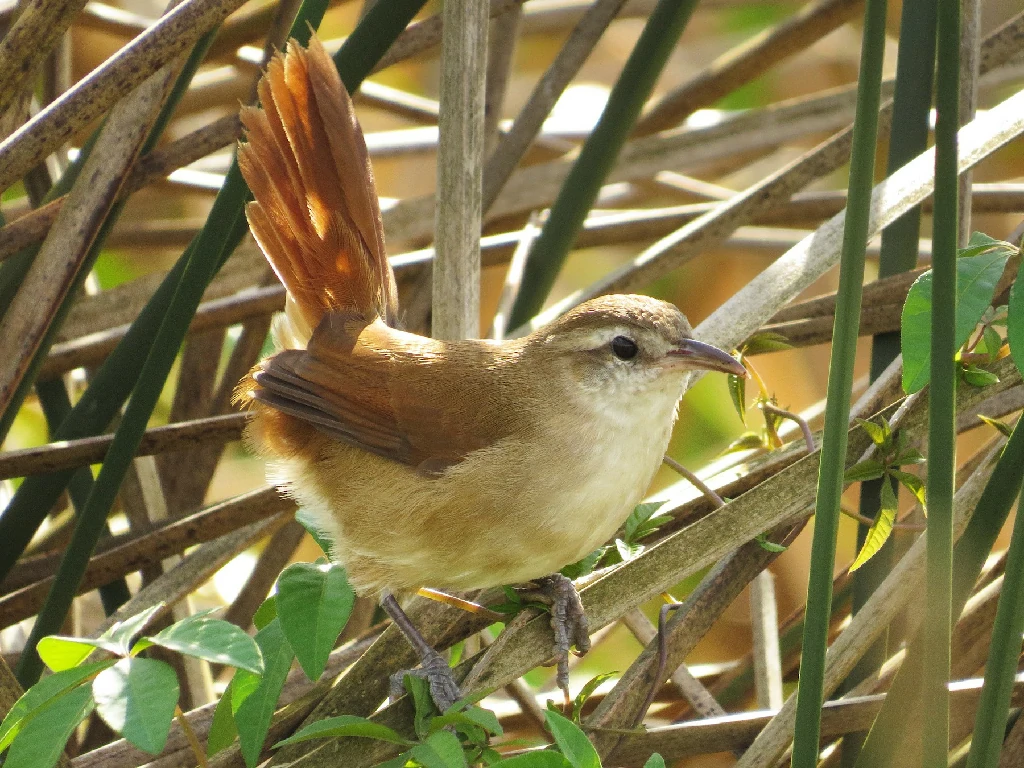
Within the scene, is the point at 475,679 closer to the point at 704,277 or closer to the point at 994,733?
the point at 994,733

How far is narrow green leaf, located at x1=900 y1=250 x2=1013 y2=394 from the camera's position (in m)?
1.34

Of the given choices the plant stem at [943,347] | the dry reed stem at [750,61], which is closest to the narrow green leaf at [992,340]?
the plant stem at [943,347]

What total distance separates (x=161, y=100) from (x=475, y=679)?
1.26 metres

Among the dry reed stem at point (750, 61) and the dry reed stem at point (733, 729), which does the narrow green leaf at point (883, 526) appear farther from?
the dry reed stem at point (750, 61)

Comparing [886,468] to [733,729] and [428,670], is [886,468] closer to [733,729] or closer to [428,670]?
[733,729]

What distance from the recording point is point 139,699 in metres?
1.08

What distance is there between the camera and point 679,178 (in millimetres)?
3562

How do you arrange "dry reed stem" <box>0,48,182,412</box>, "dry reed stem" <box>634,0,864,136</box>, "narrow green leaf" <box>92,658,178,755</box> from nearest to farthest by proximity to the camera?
"narrow green leaf" <box>92,658,178,755</box>
"dry reed stem" <box>0,48,182,412</box>
"dry reed stem" <box>634,0,864,136</box>

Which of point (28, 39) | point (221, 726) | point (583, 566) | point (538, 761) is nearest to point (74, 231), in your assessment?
point (28, 39)

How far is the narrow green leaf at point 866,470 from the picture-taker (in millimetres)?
1574

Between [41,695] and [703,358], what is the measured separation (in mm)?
1185

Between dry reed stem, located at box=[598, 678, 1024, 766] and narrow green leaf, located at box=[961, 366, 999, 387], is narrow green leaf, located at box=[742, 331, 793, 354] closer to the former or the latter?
narrow green leaf, located at box=[961, 366, 999, 387]

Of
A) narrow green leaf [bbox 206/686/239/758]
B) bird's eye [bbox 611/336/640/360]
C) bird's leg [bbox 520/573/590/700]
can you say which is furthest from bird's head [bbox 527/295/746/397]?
narrow green leaf [bbox 206/686/239/758]

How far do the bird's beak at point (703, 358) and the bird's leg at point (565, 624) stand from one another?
0.45 m
